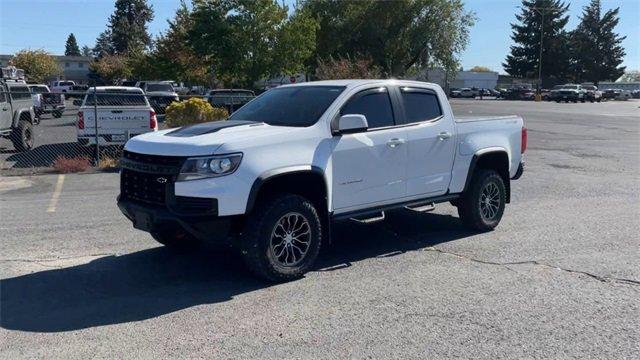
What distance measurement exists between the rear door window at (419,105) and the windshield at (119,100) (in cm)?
1035

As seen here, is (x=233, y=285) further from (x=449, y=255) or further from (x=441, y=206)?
(x=441, y=206)

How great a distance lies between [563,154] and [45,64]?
66.2 meters

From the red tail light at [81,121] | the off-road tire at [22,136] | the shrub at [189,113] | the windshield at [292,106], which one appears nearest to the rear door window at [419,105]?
the windshield at [292,106]

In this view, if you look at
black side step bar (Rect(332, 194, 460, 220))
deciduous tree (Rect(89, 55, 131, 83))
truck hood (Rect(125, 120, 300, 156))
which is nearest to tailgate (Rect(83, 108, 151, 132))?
truck hood (Rect(125, 120, 300, 156))

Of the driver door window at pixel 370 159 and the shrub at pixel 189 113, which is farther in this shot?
the shrub at pixel 189 113

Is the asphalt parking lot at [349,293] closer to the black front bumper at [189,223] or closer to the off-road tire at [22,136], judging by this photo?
the black front bumper at [189,223]

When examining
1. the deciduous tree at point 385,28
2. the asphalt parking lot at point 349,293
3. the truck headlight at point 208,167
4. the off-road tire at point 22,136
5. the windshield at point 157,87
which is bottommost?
the asphalt parking lot at point 349,293

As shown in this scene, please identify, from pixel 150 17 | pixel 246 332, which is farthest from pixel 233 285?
pixel 150 17

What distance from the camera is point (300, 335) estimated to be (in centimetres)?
504

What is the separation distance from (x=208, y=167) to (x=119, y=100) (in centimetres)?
1139

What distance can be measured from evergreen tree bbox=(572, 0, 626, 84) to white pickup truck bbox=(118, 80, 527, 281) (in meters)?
97.1

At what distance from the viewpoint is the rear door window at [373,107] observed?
23.1 feet

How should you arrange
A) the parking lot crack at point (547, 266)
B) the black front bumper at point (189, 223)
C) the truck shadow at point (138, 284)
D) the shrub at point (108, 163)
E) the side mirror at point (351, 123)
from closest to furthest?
the truck shadow at point (138, 284) → the black front bumper at point (189, 223) → the parking lot crack at point (547, 266) → the side mirror at point (351, 123) → the shrub at point (108, 163)

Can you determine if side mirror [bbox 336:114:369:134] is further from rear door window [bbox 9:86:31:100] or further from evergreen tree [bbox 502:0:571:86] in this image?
evergreen tree [bbox 502:0:571:86]
